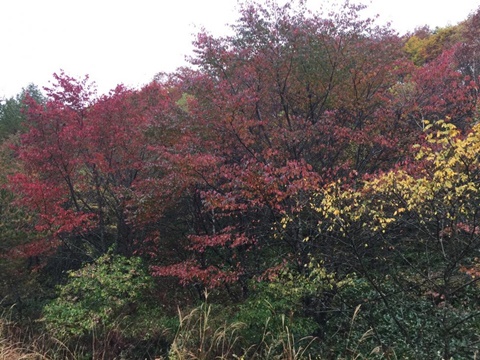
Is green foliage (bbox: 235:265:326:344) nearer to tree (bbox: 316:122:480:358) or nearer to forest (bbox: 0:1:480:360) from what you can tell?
forest (bbox: 0:1:480:360)

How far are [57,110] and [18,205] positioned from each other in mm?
3117

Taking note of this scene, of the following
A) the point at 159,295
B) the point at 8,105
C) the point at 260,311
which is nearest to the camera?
the point at 260,311

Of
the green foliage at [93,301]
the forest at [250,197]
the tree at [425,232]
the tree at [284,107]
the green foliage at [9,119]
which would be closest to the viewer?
the tree at [425,232]

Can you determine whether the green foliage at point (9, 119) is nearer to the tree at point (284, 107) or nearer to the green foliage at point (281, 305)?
the tree at point (284, 107)

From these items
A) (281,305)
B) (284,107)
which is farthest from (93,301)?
(284,107)

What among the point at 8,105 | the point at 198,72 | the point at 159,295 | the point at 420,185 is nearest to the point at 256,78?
the point at 198,72

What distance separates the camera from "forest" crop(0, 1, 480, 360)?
646cm

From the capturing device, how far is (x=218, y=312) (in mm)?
7578

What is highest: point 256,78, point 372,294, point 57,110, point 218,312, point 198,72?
point 57,110

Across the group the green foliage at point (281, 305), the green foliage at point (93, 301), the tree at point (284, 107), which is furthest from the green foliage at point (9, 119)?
the green foliage at point (281, 305)

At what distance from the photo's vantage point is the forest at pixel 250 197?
6461 millimetres

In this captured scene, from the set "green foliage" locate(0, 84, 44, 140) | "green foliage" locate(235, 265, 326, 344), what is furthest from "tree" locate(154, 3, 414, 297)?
"green foliage" locate(0, 84, 44, 140)

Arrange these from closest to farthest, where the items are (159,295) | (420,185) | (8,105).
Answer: (420,185)
(159,295)
(8,105)

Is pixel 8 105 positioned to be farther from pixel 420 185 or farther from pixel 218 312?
pixel 420 185
